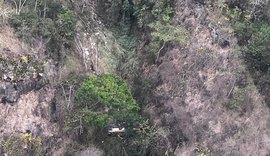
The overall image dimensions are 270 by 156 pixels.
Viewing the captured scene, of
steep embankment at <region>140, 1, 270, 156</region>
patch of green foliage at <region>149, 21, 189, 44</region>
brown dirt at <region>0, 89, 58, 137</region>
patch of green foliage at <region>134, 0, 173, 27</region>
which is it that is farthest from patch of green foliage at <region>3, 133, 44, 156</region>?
patch of green foliage at <region>134, 0, 173, 27</region>

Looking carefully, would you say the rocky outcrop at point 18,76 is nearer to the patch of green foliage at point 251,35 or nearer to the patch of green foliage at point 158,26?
the patch of green foliage at point 158,26

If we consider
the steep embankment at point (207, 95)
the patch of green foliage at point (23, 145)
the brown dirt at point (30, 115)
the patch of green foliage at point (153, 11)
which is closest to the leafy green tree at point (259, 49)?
the steep embankment at point (207, 95)

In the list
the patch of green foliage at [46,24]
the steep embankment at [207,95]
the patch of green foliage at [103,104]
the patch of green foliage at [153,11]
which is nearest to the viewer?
the steep embankment at [207,95]

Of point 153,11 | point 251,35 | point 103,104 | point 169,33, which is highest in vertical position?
point 153,11

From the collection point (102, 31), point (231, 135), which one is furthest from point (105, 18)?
point (231, 135)

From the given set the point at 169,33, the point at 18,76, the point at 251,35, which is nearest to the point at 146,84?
the point at 169,33

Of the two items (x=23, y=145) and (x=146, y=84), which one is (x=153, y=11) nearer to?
(x=146, y=84)
